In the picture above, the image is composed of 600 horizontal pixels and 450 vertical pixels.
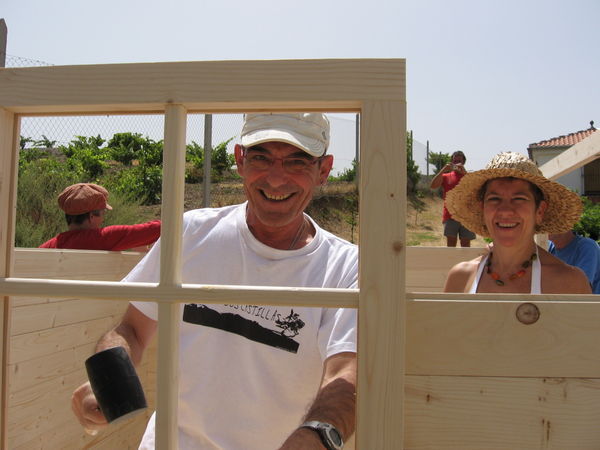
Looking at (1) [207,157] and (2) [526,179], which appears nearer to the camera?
(2) [526,179]

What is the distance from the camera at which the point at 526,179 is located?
200 cm

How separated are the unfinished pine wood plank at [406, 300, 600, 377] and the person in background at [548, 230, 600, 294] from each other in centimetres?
225

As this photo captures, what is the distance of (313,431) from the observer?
980mm

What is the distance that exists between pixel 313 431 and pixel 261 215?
0.73 metres

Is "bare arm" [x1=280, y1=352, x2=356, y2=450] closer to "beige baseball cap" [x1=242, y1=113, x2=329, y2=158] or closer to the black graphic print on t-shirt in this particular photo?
the black graphic print on t-shirt

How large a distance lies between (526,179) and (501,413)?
4.64 feet

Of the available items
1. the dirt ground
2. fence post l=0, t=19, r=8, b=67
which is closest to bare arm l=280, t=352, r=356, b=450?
fence post l=0, t=19, r=8, b=67

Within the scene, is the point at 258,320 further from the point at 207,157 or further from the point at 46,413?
the point at 207,157

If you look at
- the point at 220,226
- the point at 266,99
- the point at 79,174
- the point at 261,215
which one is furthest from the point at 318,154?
the point at 79,174

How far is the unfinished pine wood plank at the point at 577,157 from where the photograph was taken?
2.24 m

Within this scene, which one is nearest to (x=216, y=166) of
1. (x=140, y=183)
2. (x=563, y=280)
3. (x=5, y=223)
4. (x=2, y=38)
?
(x=140, y=183)

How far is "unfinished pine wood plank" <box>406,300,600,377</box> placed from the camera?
32.7 inches

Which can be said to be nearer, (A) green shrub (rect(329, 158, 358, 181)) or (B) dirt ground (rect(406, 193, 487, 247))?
(A) green shrub (rect(329, 158, 358, 181))

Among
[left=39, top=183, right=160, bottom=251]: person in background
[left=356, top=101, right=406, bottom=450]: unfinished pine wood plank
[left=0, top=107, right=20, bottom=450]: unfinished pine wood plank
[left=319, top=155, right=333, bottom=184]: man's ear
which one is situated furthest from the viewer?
[left=39, top=183, right=160, bottom=251]: person in background
